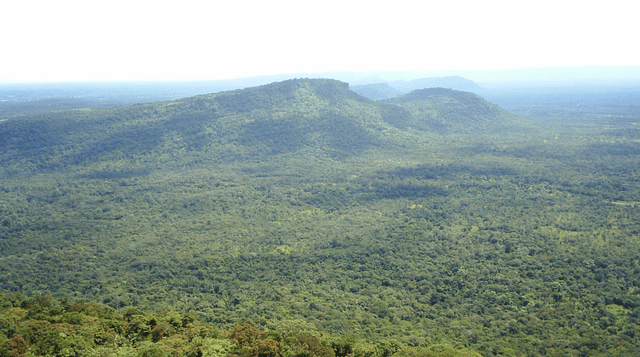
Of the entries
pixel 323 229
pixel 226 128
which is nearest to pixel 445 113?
pixel 226 128

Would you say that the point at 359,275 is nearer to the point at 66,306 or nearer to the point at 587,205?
the point at 66,306

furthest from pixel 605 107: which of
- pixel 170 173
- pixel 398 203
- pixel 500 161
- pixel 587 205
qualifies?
pixel 170 173

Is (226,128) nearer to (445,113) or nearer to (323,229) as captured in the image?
(323,229)

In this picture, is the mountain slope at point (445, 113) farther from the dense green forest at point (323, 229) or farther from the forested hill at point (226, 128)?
the dense green forest at point (323, 229)

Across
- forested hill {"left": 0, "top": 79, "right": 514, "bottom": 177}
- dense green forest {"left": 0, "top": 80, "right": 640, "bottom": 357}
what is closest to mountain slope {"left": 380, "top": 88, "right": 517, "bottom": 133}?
forested hill {"left": 0, "top": 79, "right": 514, "bottom": 177}

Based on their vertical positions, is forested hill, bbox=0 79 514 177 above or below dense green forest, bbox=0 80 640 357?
above

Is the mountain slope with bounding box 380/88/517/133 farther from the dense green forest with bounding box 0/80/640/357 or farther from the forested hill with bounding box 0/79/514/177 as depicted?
the dense green forest with bounding box 0/80/640/357
